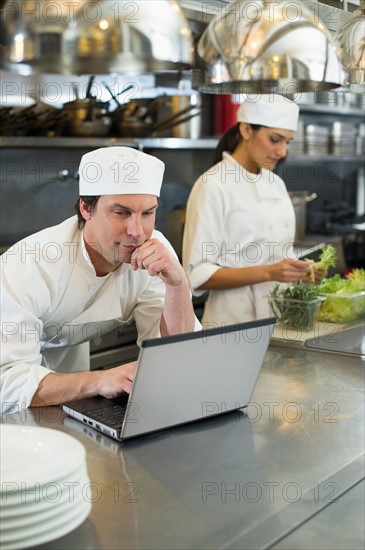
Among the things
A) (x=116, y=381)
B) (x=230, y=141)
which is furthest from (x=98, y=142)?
(x=116, y=381)

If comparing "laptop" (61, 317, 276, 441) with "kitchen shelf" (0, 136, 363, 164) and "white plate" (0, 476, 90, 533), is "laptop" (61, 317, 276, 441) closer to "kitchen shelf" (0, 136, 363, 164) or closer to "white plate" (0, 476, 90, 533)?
"white plate" (0, 476, 90, 533)

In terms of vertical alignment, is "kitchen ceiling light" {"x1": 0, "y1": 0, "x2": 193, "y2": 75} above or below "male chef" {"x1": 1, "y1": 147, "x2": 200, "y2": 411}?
above

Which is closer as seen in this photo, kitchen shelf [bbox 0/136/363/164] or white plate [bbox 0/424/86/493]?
white plate [bbox 0/424/86/493]

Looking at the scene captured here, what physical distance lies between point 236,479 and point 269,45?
2.74 ft

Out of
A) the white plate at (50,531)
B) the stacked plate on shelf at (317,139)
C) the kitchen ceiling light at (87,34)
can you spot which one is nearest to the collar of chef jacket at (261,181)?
the kitchen ceiling light at (87,34)

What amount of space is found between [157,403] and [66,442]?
0.31 meters

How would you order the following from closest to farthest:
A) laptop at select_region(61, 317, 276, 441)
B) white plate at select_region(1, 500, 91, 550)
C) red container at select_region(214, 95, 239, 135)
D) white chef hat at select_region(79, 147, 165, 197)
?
white plate at select_region(1, 500, 91, 550) → laptop at select_region(61, 317, 276, 441) → white chef hat at select_region(79, 147, 165, 197) → red container at select_region(214, 95, 239, 135)

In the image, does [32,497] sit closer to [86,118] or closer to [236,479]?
[236,479]

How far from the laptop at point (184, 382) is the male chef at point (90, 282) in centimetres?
13

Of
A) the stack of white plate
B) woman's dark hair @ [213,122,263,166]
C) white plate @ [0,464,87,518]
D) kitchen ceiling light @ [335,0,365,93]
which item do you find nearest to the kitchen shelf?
woman's dark hair @ [213,122,263,166]

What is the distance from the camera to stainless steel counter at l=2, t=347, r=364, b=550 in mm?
1245

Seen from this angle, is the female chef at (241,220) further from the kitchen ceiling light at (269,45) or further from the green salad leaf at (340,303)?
the kitchen ceiling light at (269,45)

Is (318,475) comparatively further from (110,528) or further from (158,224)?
(158,224)

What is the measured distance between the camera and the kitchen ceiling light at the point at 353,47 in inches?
84.4
